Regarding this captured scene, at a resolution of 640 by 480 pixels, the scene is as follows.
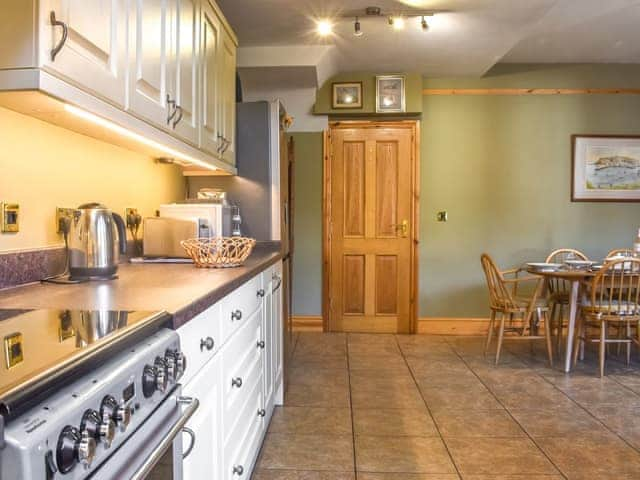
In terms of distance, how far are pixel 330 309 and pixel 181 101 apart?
3223mm

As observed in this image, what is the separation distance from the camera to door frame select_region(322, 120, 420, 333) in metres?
4.89

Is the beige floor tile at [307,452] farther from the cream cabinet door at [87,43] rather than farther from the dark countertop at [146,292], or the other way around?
the cream cabinet door at [87,43]

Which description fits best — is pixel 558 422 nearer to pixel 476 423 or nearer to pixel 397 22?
pixel 476 423

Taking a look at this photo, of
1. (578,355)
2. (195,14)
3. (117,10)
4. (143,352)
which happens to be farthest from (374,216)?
(143,352)

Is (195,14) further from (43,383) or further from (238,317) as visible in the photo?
(43,383)

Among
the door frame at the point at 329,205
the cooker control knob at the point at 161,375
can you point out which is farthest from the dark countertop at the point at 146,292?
the door frame at the point at 329,205

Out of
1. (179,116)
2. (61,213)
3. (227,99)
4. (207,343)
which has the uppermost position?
(227,99)

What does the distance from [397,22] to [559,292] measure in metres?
2.67

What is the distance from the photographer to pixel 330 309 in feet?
16.4

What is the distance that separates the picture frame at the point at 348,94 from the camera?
4770mm

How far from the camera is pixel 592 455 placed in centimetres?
240

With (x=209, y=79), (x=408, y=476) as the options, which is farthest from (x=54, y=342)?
(x=209, y=79)

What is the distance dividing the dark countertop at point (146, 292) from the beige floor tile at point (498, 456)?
53.2 inches

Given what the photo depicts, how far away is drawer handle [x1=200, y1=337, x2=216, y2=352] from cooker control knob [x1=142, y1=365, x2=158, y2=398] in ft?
1.33
